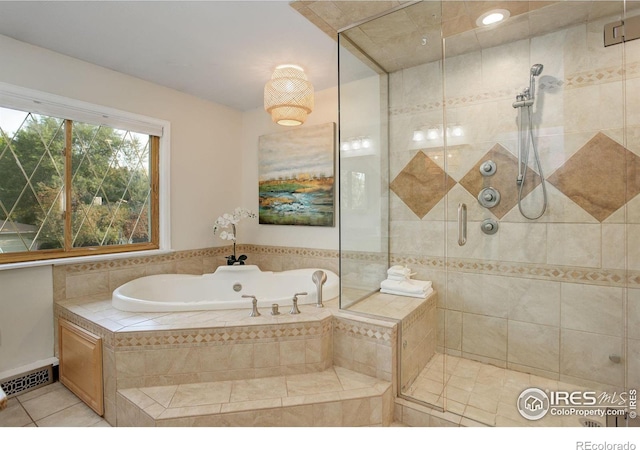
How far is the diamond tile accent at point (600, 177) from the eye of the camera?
1933 mm

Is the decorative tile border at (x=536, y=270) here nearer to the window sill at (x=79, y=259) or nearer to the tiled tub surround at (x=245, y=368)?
the tiled tub surround at (x=245, y=368)

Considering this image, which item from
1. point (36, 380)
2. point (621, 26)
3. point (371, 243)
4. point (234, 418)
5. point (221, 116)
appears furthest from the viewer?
point (221, 116)

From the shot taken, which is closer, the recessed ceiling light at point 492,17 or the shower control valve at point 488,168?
the recessed ceiling light at point 492,17

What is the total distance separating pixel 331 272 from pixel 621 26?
261cm

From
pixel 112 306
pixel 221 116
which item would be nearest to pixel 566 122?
pixel 221 116

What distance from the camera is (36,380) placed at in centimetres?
232

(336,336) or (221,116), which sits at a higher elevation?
(221,116)

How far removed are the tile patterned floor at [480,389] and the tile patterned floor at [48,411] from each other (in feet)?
6.50

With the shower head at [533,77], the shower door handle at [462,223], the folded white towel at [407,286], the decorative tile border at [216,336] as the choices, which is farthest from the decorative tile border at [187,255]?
the shower head at [533,77]

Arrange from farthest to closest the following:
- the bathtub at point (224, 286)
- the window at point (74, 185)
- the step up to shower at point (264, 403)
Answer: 1. the bathtub at point (224, 286)
2. the window at point (74, 185)
3. the step up to shower at point (264, 403)

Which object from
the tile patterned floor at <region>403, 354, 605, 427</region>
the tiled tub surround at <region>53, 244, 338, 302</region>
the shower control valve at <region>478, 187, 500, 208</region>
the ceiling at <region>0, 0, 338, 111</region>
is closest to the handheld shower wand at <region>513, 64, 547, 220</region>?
the shower control valve at <region>478, 187, 500, 208</region>

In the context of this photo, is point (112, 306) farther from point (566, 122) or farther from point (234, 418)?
point (566, 122)

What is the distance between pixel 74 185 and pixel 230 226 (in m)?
1.45

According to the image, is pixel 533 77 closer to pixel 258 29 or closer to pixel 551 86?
pixel 551 86
